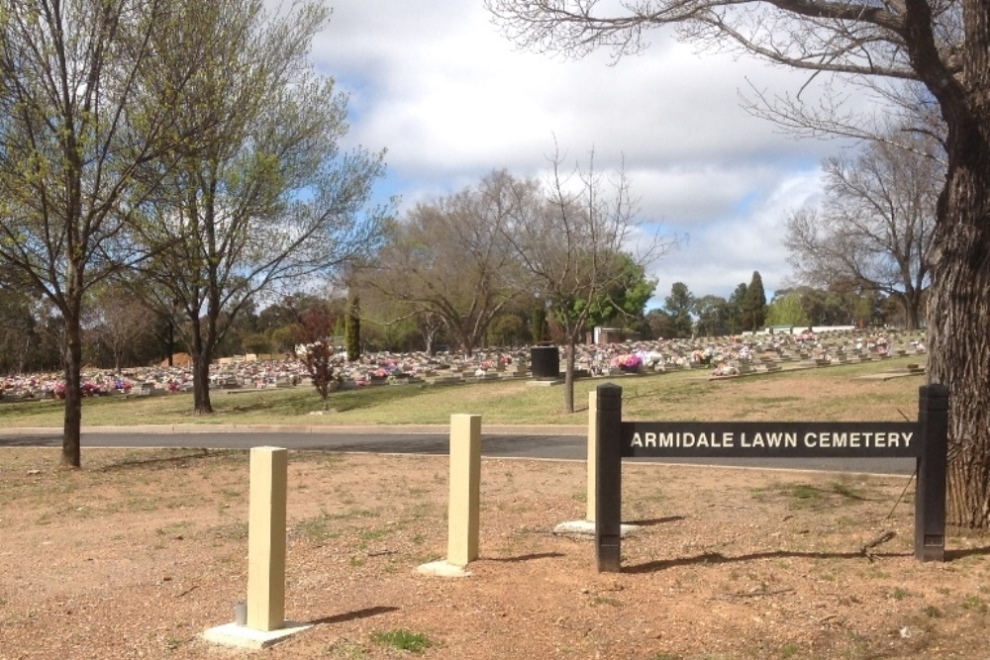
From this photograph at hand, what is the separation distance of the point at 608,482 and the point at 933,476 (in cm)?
207

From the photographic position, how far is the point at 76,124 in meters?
13.2

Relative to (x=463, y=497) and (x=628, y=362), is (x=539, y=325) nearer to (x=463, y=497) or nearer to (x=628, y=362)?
(x=628, y=362)

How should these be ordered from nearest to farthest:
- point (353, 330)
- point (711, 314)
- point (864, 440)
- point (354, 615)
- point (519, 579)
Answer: point (354, 615) → point (519, 579) → point (864, 440) → point (353, 330) → point (711, 314)

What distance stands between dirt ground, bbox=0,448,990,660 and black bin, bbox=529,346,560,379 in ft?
60.8

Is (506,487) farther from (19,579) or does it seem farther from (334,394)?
(334,394)

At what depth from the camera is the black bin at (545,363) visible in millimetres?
29141

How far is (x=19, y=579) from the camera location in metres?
6.93

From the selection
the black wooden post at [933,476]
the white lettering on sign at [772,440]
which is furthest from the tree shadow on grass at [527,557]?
the black wooden post at [933,476]

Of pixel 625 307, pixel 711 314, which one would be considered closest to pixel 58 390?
pixel 625 307

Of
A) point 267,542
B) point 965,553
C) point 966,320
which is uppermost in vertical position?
point 966,320

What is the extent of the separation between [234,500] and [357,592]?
179 inches

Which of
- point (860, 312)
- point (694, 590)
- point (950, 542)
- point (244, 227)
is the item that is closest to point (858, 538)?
point (950, 542)

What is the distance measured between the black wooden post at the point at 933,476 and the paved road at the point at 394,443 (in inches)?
200

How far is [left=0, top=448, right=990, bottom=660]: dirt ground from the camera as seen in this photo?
5.29 m
